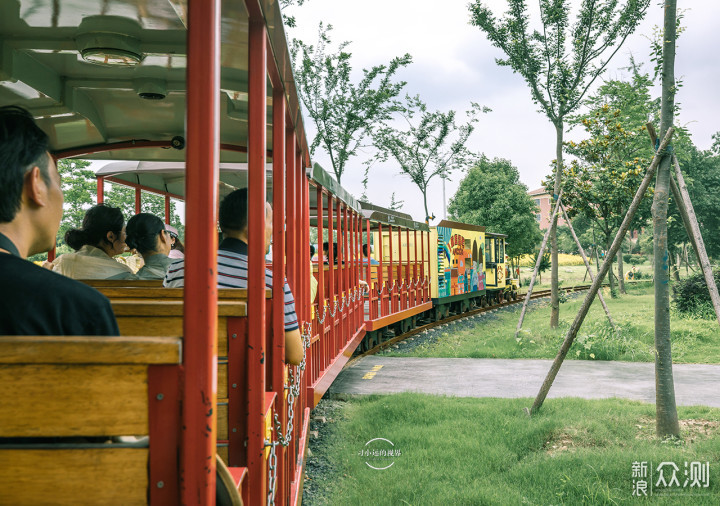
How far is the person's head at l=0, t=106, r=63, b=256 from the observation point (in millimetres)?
1319

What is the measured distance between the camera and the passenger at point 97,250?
12.4ft

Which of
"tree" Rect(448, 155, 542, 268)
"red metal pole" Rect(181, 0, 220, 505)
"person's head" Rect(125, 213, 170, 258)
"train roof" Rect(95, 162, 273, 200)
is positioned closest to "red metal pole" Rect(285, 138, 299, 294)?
"person's head" Rect(125, 213, 170, 258)

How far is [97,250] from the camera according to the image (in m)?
3.85

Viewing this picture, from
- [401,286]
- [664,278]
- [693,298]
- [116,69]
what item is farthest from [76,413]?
[693,298]

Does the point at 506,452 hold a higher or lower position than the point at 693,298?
lower

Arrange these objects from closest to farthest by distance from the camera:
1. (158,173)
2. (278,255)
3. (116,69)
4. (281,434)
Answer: (278,255), (281,434), (116,69), (158,173)

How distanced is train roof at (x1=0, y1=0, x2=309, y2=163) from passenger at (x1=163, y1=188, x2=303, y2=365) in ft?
1.34

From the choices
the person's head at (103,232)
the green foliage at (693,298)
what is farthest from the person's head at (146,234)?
the green foliage at (693,298)

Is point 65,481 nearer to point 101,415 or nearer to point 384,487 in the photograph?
point 101,415

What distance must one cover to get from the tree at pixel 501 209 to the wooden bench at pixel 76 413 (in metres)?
30.8

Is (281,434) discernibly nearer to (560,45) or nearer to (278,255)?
(278,255)

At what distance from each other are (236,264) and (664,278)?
382 cm

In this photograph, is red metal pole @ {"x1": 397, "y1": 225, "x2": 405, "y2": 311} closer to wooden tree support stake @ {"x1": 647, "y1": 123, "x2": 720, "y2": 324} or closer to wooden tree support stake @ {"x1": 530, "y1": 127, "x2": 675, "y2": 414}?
wooden tree support stake @ {"x1": 530, "y1": 127, "x2": 675, "y2": 414}

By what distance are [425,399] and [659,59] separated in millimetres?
3807
